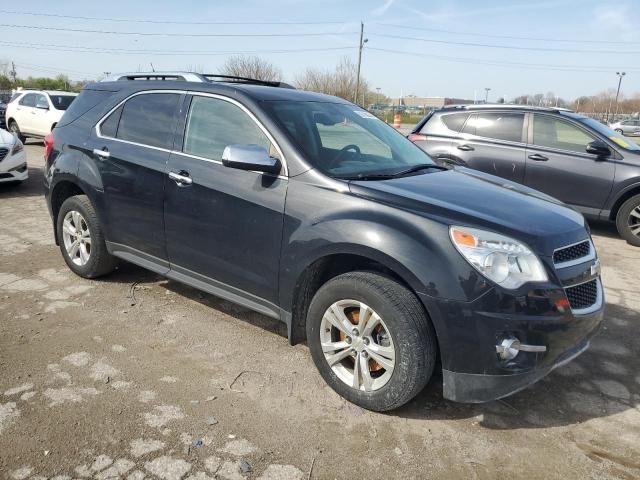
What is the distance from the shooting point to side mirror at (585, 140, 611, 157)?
7.07 meters

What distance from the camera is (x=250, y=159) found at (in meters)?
3.24

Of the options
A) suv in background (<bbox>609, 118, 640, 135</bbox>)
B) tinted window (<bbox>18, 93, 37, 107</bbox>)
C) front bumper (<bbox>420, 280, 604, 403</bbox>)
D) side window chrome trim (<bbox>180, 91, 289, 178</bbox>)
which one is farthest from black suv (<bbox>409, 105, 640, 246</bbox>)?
suv in background (<bbox>609, 118, 640, 135</bbox>)

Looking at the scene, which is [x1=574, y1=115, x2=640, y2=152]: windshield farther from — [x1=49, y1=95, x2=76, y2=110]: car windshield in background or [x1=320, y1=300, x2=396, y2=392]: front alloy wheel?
[x1=49, y1=95, x2=76, y2=110]: car windshield in background

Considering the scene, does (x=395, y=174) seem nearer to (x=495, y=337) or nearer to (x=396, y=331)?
(x=396, y=331)

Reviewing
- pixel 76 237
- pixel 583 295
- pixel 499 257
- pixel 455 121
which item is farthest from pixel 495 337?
pixel 455 121

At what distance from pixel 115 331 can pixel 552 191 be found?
6.05 meters

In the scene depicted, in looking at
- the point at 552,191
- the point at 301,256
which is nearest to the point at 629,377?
the point at 301,256

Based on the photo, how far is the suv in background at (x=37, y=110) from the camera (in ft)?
49.6

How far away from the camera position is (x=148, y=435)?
8.98 feet

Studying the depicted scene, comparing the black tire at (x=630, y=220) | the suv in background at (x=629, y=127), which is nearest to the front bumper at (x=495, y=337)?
the black tire at (x=630, y=220)

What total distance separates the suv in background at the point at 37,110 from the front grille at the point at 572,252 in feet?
48.8

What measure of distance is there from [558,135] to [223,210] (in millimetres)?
5748

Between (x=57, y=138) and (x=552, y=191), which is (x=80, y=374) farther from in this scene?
(x=552, y=191)

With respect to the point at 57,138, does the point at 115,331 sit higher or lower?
lower
